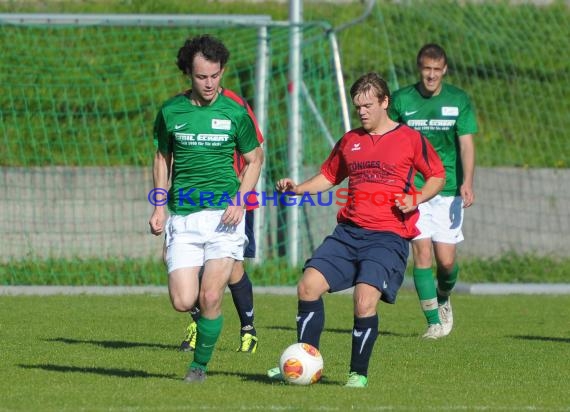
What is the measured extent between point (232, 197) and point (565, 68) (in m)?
11.3

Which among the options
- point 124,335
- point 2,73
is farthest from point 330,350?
point 2,73

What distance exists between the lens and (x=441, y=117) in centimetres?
1007

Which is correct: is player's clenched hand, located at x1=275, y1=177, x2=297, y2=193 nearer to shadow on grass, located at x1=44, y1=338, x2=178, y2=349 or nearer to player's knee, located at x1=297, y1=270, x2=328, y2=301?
player's knee, located at x1=297, y1=270, x2=328, y2=301

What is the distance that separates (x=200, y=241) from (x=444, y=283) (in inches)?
140

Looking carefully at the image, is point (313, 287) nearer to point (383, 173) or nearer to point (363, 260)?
point (363, 260)

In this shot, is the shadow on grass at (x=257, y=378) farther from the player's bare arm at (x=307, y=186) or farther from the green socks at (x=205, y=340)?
the player's bare arm at (x=307, y=186)

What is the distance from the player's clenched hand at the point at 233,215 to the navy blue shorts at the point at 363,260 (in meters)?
0.48

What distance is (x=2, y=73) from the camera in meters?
15.9

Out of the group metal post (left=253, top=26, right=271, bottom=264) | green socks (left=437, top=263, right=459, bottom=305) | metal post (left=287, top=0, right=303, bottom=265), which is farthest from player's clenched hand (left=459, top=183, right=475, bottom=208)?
metal post (left=253, top=26, right=271, bottom=264)

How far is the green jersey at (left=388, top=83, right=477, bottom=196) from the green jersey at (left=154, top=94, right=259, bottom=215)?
2.82 m

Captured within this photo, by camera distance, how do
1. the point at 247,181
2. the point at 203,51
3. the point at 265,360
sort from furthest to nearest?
the point at 265,360 → the point at 247,181 → the point at 203,51

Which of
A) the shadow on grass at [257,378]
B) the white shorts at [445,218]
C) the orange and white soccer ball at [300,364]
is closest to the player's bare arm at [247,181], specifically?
the orange and white soccer ball at [300,364]

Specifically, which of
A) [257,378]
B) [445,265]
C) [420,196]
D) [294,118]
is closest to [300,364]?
[257,378]

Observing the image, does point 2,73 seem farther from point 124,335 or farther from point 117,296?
point 124,335
